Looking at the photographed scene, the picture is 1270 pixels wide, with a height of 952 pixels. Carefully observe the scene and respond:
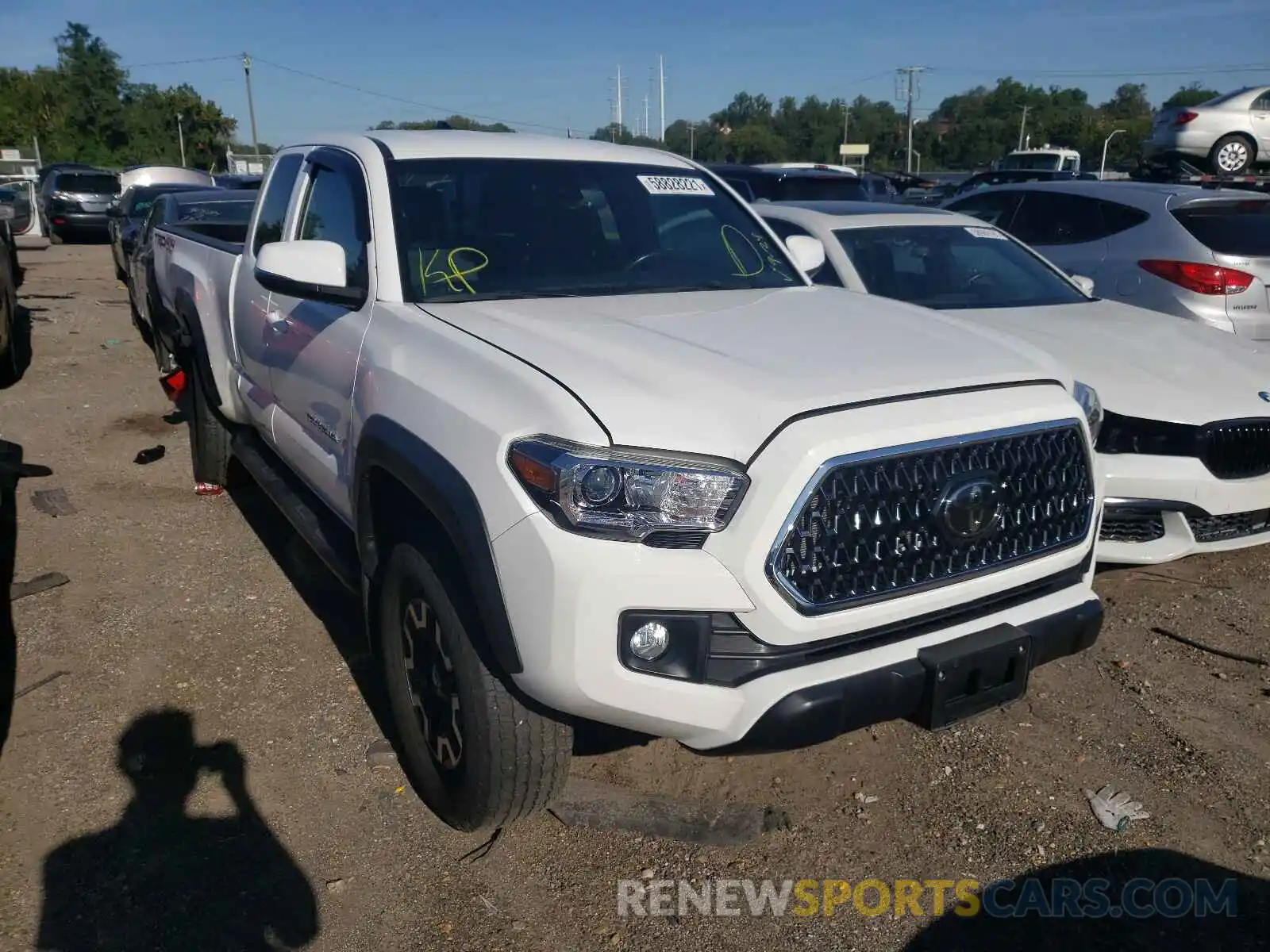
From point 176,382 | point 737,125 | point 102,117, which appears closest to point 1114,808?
point 176,382

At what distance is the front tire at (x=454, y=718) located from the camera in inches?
103

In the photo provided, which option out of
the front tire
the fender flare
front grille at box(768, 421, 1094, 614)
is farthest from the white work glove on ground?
the fender flare

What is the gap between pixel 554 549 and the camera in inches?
89.1

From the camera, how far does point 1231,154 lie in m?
16.5

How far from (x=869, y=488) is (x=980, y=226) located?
442cm

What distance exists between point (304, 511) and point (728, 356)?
2.11 meters

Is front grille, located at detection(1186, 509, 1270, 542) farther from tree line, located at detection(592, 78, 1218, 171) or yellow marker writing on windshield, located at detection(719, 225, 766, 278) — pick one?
tree line, located at detection(592, 78, 1218, 171)

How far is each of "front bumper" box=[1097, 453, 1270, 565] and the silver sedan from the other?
1443 centimetres

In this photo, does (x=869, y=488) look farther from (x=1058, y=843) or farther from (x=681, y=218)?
(x=681, y=218)

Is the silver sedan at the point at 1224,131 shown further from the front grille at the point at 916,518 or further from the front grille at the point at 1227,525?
the front grille at the point at 916,518

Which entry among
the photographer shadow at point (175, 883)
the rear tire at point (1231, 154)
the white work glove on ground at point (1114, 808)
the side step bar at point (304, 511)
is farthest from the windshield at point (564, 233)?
the rear tire at point (1231, 154)

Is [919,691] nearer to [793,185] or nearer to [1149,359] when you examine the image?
[1149,359]

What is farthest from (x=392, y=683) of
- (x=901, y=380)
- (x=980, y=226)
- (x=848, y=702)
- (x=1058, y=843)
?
(x=980, y=226)

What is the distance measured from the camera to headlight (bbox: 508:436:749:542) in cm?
229
